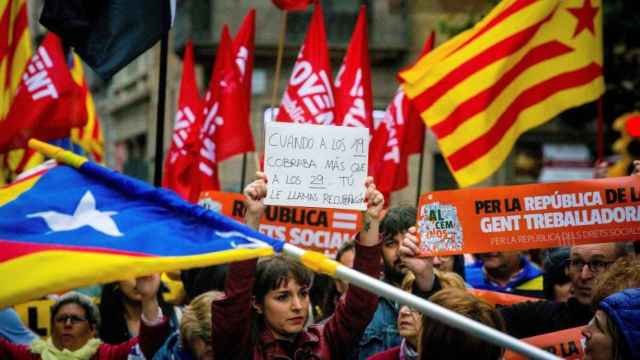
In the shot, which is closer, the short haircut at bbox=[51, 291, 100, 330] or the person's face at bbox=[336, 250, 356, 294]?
the short haircut at bbox=[51, 291, 100, 330]

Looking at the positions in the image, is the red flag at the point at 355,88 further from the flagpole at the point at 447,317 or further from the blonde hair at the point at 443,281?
the flagpole at the point at 447,317

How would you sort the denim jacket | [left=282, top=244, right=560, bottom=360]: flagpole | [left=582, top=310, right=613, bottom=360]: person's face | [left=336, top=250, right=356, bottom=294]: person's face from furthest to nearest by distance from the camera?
[left=336, top=250, right=356, bottom=294]: person's face, the denim jacket, [left=582, top=310, right=613, bottom=360]: person's face, [left=282, top=244, right=560, bottom=360]: flagpole

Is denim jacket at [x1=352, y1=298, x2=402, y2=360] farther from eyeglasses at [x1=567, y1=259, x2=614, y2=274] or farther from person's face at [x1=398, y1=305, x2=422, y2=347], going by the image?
eyeglasses at [x1=567, y1=259, x2=614, y2=274]

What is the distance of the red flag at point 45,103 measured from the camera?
26.7 ft

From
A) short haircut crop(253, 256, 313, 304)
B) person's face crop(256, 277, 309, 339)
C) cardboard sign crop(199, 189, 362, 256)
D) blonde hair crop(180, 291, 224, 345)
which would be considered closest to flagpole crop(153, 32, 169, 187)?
blonde hair crop(180, 291, 224, 345)

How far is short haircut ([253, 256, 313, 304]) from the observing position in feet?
14.9

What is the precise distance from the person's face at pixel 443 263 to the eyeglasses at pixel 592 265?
0.80 meters

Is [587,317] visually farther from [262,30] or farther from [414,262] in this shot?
[262,30]

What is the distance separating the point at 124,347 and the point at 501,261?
2322 millimetres

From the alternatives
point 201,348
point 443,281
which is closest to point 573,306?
point 443,281

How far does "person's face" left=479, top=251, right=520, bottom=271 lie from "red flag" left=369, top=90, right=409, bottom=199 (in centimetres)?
240

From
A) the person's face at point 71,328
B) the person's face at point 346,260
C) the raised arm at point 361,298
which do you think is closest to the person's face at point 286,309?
the raised arm at point 361,298

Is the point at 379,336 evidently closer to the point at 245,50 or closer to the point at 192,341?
the point at 192,341

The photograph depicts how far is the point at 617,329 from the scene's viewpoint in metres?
3.56
